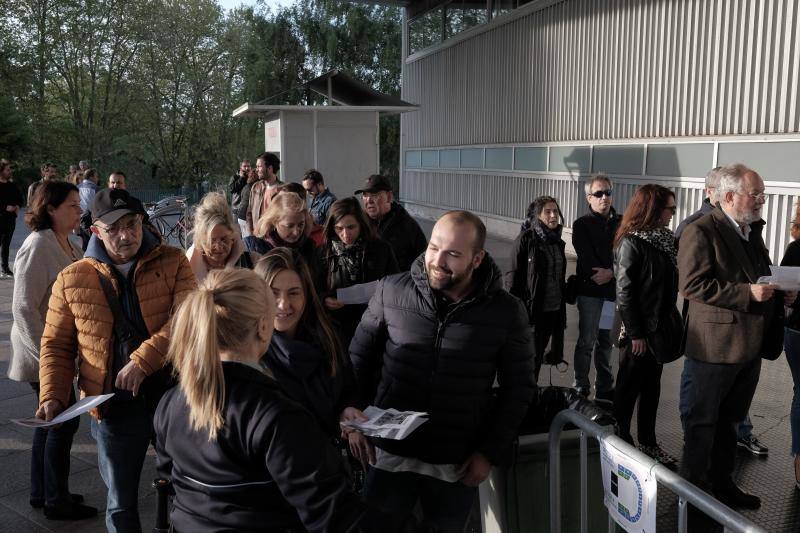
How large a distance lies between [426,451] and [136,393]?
1288 millimetres

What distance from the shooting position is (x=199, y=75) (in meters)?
35.3

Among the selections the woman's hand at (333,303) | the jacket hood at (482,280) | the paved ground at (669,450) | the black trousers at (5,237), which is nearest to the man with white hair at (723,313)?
the paved ground at (669,450)

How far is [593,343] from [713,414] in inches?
84.9

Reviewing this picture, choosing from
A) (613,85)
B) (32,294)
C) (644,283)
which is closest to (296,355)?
(32,294)

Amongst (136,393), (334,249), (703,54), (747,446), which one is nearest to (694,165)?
(703,54)

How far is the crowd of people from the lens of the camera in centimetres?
Answer: 184

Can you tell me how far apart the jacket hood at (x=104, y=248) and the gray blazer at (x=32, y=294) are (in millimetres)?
721

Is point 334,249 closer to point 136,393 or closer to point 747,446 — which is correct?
point 136,393

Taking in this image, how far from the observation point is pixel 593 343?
6152mm

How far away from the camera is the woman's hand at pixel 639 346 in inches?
181

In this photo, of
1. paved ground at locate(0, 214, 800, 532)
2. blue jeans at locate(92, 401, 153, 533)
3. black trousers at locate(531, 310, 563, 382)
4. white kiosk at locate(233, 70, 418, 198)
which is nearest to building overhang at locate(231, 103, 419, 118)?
white kiosk at locate(233, 70, 418, 198)

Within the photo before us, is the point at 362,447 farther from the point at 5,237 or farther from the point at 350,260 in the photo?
the point at 5,237

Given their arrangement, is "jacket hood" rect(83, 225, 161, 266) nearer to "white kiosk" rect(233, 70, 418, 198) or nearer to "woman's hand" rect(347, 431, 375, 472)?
"woman's hand" rect(347, 431, 375, 472)

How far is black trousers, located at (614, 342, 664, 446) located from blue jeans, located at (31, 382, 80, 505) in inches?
135
